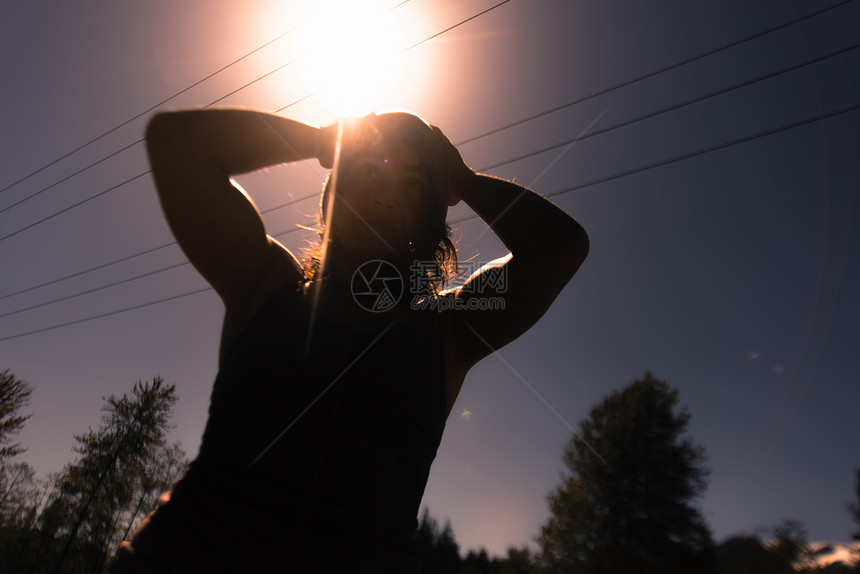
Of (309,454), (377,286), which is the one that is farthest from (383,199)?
(309,454)

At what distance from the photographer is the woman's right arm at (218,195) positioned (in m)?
1.29

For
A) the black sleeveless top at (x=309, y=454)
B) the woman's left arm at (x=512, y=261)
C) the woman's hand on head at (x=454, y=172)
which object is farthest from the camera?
the woman's hand on head at (x=454, y=172)

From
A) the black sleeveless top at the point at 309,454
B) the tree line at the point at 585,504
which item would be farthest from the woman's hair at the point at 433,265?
the tree line at the point at 585,504

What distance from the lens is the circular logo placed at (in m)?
1.37

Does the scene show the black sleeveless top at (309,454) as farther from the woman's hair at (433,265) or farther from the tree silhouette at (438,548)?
the tree silhouette at (438,548)

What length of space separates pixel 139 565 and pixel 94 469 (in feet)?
112

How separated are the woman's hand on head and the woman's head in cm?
10

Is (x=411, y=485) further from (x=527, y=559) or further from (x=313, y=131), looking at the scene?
(x=527, y=559)

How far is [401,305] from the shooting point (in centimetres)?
139

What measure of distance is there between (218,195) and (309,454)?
88cm

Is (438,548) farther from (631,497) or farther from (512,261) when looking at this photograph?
(512,261)

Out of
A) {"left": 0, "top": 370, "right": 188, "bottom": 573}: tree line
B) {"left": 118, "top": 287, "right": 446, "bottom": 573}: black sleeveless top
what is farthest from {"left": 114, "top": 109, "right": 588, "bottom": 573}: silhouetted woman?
{"left": 0, "top": 370, "right": 188, "bottom": 573}: tree line

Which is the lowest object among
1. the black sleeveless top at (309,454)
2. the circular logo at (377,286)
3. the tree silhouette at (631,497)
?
the black sleeveless top at (309,454)

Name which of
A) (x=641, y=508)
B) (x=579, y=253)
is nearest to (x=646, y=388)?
(x=641, y=508)
